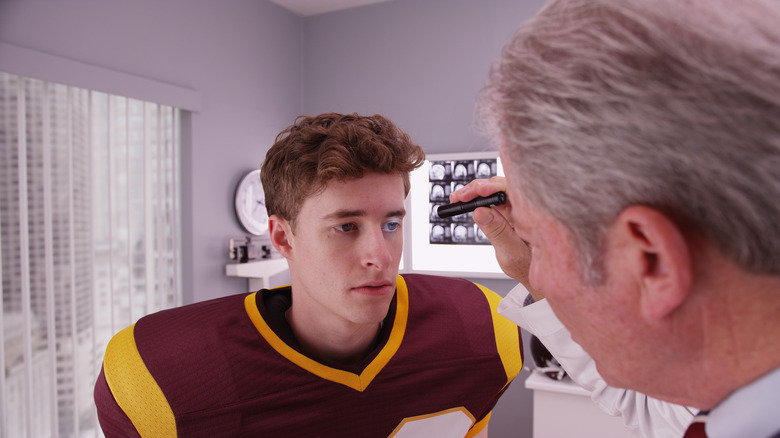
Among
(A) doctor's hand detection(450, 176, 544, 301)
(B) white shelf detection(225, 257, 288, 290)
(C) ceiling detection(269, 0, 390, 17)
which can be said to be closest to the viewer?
(A) doctor's hand detection(450, 176, 544, 301)

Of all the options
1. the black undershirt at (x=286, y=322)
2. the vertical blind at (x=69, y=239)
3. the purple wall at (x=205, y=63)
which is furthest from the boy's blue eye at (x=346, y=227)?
the purple wall at (x=205, y=63)

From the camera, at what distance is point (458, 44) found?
12.0 feet

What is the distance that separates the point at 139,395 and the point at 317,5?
139 inches

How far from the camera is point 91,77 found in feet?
8.17

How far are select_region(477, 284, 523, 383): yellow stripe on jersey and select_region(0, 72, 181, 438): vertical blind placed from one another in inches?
80.7

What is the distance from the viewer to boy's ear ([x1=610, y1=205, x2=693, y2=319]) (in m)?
0.51

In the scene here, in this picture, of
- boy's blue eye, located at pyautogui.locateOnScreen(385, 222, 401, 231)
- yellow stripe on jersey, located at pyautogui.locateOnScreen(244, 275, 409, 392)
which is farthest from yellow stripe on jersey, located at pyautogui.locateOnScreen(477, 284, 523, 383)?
boy's blue eye, located at pyautogui.locateOnScreen(385, 222, 401, 231)

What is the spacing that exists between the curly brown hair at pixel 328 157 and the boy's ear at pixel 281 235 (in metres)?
0.02

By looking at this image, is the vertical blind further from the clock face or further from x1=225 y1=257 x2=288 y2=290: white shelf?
the clock face

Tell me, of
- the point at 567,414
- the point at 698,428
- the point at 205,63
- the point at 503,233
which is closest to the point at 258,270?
the point at 205,63

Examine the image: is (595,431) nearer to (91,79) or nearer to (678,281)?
(678,281)

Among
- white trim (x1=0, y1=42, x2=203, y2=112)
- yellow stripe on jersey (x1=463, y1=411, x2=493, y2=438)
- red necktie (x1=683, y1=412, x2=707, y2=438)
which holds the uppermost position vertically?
white trim (x1=0, y1=42, x2=203, y2=112)

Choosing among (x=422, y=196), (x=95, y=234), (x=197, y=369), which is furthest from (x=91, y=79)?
(x=422, y=196)

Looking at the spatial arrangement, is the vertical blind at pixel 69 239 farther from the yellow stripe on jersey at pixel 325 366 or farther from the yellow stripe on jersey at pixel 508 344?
the yellow stripe on jersey at pixel 508 344
